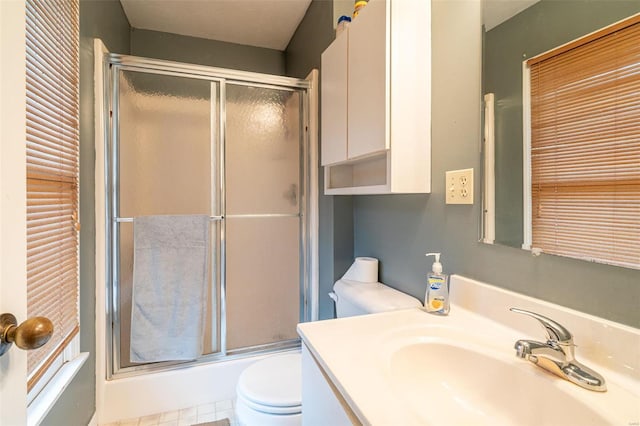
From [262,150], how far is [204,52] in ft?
4.20

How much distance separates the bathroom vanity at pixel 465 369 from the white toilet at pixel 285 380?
24 centimetres

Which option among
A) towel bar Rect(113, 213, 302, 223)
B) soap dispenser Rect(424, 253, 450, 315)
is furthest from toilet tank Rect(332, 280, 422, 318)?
towel bar Rect(113, 213, 302, 223)

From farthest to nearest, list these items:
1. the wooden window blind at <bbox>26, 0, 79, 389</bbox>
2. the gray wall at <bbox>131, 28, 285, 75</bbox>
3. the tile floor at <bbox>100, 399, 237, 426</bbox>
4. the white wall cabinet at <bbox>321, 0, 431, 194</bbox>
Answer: the gray wall at <bbox>131, 28, 285, 75</bbox>, the tile floor at <bbox>100, 399, 237, 426</bbox>, the white wall cabinet at <bbox>321, 0, 431, 194</bbox>, the wooden window blind at <bbox>26, 0, 79, 389</bbox>

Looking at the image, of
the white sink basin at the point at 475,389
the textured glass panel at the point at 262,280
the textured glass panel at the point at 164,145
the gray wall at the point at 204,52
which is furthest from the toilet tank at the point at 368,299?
the gray wall at the point at 204,52

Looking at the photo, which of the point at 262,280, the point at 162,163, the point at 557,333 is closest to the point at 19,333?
the point at 557,333

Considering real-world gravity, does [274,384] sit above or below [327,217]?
below

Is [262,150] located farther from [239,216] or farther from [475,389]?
[475,389]

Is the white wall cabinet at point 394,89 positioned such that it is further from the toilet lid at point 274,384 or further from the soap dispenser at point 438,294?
the toilet lid at point 274,384

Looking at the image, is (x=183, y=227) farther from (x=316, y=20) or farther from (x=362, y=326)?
(x=316, y=20)

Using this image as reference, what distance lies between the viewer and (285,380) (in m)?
1.32

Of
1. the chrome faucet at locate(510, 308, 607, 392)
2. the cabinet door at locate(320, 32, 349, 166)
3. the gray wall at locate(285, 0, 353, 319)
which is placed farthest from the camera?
the gray wall at locate(285, 0, 353, 319)

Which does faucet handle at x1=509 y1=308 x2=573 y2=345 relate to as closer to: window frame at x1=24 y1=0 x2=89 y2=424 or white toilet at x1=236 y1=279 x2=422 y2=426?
white toilet at x1=236 y1=279 x2=422 y2=426

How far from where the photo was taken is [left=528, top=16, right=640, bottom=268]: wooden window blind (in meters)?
0.58

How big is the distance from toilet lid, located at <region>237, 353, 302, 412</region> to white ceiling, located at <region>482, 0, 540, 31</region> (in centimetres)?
148
